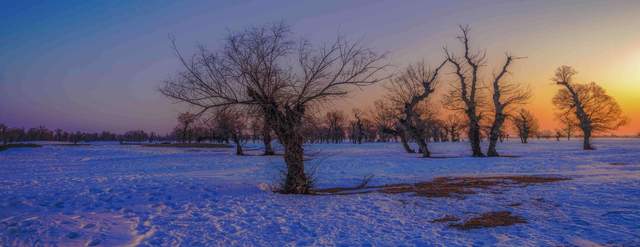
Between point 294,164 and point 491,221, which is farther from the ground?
point 294,164

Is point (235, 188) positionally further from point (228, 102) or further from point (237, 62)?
point (237, 62)

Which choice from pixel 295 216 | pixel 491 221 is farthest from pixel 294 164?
pixel 491 221

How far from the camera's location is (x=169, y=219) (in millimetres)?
7762

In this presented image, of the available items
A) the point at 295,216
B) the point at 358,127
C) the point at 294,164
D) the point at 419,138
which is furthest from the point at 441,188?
the point at 358,127

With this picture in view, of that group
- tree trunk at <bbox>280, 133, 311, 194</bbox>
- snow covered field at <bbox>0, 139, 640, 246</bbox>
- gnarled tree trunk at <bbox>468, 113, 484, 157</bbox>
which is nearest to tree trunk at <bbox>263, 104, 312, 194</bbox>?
Answer: tree trunk at <bbox>280, 133, 311, 194</bbox>

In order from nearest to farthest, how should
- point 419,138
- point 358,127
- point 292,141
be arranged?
1. point 292,141
2. point 419,138
3. point 358,127

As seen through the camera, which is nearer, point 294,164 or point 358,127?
point 294,164

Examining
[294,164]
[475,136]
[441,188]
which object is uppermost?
Answer: [475,136]

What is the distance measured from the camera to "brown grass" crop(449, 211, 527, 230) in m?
7.13

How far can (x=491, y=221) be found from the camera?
7.47 m

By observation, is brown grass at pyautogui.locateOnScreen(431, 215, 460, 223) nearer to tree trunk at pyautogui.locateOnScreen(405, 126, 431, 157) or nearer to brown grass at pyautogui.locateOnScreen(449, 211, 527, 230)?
brown grass at pyautogui.locateOnScreen(449, 211, 527, 230)

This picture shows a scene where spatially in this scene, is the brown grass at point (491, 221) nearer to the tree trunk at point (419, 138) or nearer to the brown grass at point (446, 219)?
the brown grass at point (446, 219)

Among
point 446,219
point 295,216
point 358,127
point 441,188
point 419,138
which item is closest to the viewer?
point 446,219

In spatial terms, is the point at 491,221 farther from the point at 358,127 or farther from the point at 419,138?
the point at 358,127
